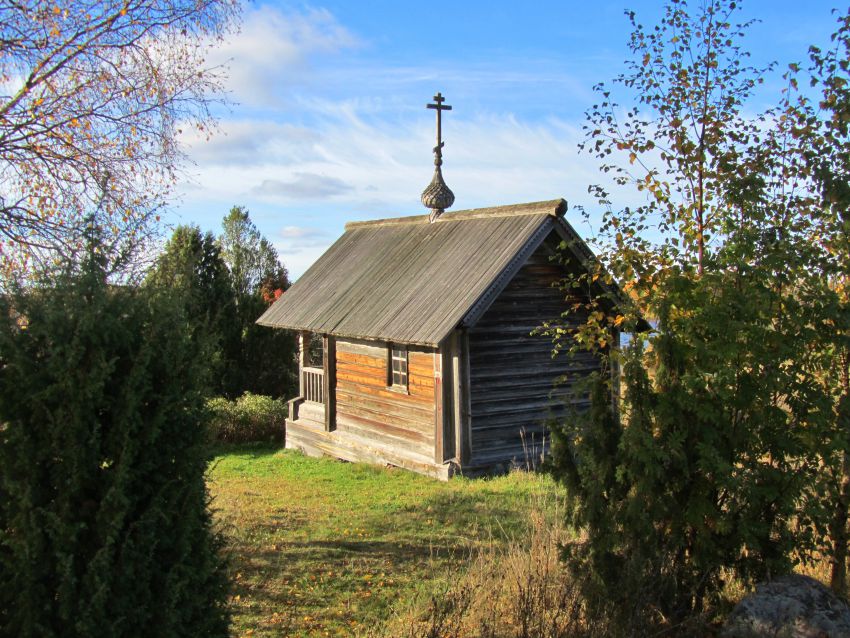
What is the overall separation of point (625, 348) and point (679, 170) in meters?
1.80

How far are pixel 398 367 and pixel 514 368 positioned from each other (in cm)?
Answer: 244

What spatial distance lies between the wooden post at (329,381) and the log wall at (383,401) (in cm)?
14

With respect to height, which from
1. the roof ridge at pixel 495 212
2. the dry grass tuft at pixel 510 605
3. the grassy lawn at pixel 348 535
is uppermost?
the roof ridge at pixel 495 212

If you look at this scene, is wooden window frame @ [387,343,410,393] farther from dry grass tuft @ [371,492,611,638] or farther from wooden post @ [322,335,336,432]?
dry grass tuft @ [371,492,611,638]

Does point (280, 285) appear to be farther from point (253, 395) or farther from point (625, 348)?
point (625, 348)

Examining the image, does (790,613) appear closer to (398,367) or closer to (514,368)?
(514,368)

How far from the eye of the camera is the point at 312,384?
19.0 metres

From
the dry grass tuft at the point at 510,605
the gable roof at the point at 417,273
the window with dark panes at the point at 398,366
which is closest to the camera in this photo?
the dry grass tuft at the point at 510,605

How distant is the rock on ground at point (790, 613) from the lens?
5.02 m

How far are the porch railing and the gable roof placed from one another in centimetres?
141

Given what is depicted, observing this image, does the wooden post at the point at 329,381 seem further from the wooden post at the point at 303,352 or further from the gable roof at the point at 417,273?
the wooden post at the point at 303,352

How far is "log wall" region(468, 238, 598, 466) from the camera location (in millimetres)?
14092

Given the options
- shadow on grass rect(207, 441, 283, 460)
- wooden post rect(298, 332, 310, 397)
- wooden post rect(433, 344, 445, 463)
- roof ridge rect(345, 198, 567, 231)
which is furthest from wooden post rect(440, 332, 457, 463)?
shadow on grass rect(207, 441, 283, 460)

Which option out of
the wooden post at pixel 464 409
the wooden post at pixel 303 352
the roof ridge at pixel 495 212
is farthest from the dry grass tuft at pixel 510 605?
the wooden post at pixel 303 352
